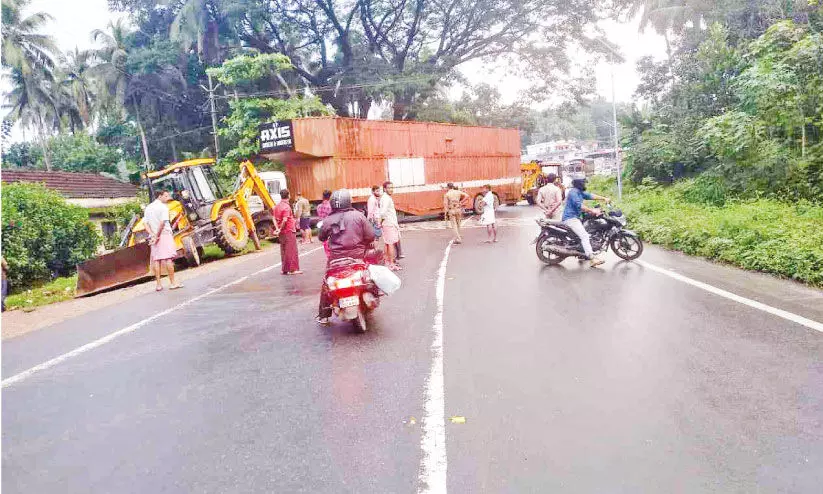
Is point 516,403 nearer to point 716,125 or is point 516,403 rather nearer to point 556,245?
point 556,245

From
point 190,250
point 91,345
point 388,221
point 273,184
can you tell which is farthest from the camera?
point 273,184

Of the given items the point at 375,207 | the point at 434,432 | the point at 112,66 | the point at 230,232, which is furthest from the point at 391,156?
the point at 112,66

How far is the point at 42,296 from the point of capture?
41.5 ft

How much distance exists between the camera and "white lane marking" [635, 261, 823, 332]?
585 cm

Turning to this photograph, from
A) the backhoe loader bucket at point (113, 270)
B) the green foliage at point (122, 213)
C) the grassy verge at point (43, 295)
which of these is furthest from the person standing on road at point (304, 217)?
the green foliage at point (122, 213)

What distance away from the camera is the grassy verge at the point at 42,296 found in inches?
460

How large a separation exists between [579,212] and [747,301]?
366cm

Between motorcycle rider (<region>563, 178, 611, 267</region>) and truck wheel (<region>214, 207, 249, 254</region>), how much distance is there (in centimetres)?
927

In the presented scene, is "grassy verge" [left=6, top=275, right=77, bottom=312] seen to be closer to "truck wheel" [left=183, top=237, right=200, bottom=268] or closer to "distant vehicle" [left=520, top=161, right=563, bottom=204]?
"truck wheel" [left=183, top=237, right=200, bottom=268]

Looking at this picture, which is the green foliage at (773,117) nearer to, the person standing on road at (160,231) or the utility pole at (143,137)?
the person standing on road at (160,231)

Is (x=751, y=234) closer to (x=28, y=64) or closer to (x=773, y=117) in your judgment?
(x=773, y=117)

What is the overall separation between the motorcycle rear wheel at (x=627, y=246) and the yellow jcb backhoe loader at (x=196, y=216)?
32.0 ft

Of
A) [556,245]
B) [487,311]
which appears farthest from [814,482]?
[556,245]

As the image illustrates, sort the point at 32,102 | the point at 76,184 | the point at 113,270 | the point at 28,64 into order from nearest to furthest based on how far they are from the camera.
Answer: the point at 113,270, the point at 76,184, the point at 28,64, the point at 32,102
